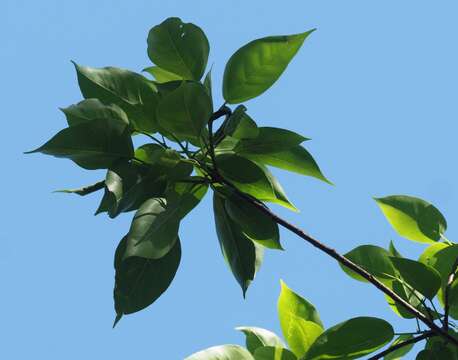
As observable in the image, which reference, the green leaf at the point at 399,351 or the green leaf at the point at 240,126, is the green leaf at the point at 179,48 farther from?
the green leaf at the point at 399,351

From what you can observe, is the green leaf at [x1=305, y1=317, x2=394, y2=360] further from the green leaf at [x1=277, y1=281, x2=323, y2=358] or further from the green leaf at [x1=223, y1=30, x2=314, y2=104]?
the green leaf at [x1=223, y1=30, x2=314, y2=104]

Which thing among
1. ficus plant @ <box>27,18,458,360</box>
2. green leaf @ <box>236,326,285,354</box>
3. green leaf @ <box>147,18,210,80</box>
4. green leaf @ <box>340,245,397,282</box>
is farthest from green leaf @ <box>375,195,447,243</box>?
green leaf @ <box>147,18,210,80</box>

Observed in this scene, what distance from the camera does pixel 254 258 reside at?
4.45 ft

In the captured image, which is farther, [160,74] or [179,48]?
[160,74]

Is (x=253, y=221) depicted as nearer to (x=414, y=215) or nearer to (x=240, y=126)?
→ (x=240, y=126)

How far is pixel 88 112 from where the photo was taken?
130 cm

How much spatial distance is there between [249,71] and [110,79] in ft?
0.82

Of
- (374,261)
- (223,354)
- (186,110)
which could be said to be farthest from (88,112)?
(374,261)

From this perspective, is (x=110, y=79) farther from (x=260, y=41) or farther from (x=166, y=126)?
(x=260, y=41)

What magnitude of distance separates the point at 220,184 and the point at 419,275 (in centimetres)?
38

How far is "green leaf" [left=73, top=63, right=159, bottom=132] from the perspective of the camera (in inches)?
53.4

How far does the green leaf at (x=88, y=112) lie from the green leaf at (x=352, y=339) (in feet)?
1.66

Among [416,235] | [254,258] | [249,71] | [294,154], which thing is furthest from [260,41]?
[416,235]

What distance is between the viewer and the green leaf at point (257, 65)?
1.30 meters
